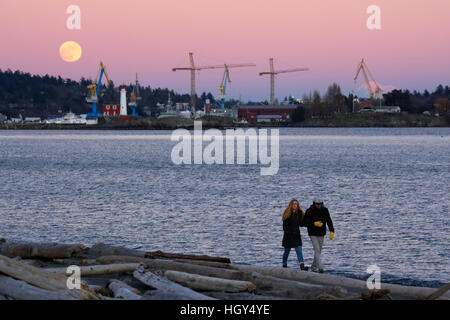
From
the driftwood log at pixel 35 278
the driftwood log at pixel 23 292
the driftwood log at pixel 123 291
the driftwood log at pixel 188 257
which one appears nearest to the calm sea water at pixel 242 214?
the driftwood log at pixel 188 257

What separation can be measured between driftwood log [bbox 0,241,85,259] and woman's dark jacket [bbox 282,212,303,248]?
4677 millimetres

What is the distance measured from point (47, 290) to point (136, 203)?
28.4 m

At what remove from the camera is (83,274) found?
13.6m

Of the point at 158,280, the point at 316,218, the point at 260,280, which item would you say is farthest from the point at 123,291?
the point at 316,218

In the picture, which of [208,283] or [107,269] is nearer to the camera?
[208,283]

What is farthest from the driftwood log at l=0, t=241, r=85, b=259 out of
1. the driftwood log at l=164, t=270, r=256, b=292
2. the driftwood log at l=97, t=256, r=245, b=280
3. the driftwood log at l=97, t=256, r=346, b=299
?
the driftwood log at l=164, t=270, r=256, b=292

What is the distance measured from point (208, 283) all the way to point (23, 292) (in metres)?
3.20

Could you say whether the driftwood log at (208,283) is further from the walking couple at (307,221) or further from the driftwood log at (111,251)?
the walking couple at (307,221)

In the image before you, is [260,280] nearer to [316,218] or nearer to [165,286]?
[165,286]

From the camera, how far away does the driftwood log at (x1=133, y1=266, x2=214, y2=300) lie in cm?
1093

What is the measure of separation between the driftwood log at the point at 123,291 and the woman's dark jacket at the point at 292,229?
15.6 feet

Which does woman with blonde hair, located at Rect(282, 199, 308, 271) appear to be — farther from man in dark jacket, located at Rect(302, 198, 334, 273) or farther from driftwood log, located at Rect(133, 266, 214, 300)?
driftwood log, located at Rect(133, 266, 214, 300)

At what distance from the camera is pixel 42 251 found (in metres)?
15.7
